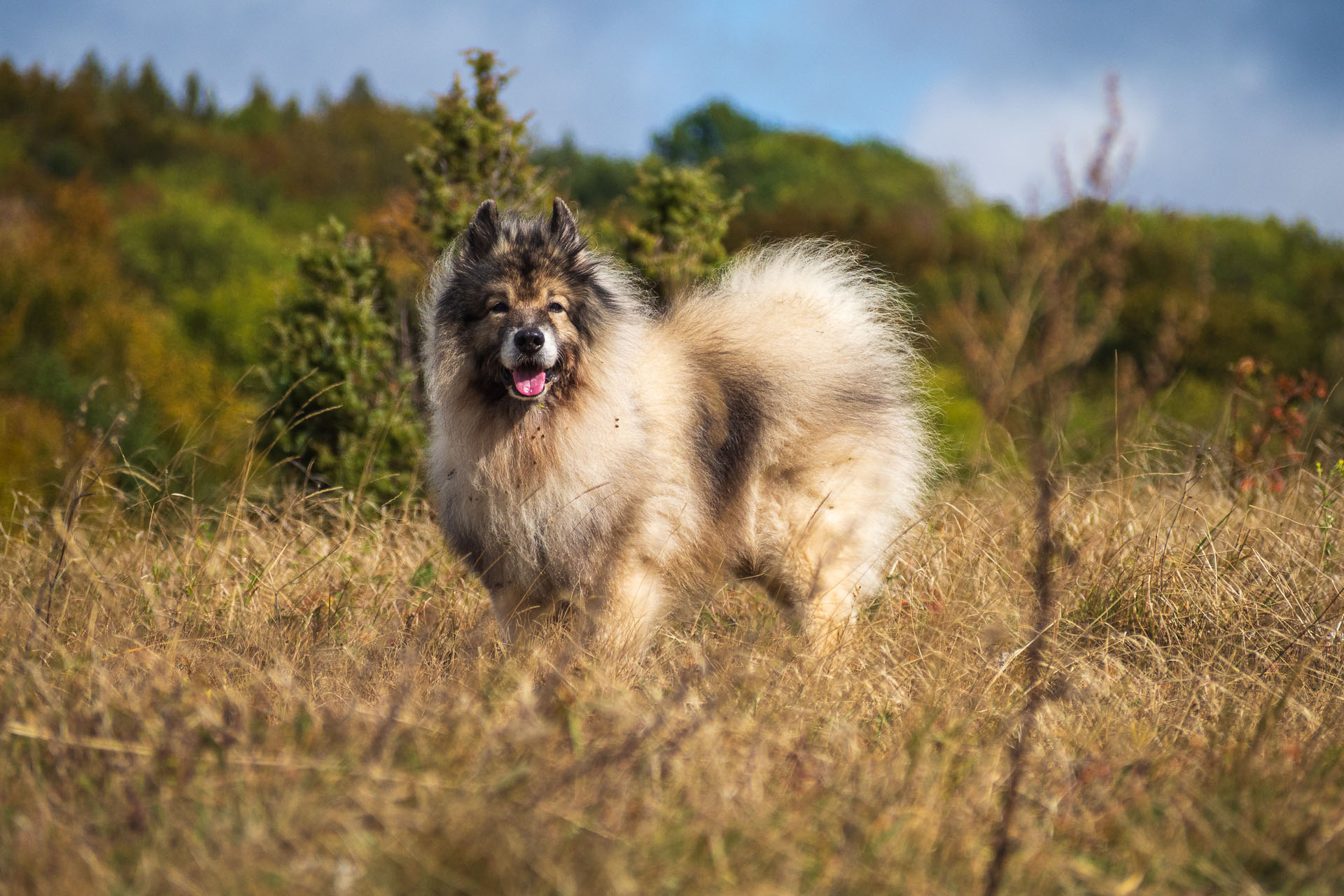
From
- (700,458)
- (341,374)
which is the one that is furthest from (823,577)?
(341,374)

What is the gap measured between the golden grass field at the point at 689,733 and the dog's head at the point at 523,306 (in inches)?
40.5

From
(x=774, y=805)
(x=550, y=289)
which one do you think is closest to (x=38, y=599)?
(x=550, y=289)

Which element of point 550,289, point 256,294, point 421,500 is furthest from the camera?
point 256,294

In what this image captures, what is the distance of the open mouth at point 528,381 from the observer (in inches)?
155

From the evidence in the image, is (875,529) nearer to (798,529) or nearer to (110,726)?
(798,529)

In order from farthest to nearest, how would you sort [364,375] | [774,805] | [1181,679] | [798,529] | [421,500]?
1. [364,375]
2. [421,500]
3. [798,529]
4. [1181,679]
5. [774,805]

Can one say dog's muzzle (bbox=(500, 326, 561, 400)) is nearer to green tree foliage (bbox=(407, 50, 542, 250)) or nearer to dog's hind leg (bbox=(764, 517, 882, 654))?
dog's hind leg (bbox=(764, 517, 882, 654))

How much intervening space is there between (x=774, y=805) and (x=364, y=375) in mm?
5119

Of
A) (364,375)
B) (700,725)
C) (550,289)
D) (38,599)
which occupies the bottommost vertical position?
(38,599)

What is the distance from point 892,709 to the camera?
11.1ft

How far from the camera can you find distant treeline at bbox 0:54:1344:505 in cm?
941

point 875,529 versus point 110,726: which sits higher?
point 875,529

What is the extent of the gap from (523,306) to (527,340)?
0.61 ft

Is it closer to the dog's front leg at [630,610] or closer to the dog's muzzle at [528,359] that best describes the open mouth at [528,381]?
the dog's muzzle at [528,359]
